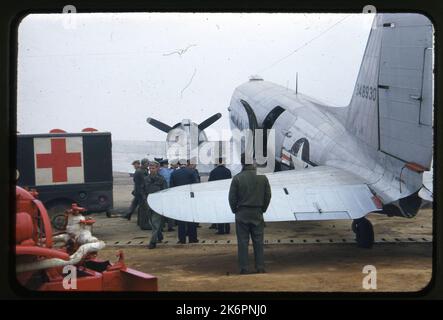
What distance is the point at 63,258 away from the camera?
3.82m

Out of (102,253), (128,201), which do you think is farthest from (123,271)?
(128,201)

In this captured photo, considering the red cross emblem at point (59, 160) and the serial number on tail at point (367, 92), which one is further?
the serial number on tail at point (367, 92)

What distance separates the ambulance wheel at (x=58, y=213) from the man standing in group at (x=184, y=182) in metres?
0.63

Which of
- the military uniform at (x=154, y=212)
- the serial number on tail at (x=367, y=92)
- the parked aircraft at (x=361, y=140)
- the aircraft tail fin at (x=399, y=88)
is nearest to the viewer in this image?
the aircraft tail fin at (x=399, y=88)

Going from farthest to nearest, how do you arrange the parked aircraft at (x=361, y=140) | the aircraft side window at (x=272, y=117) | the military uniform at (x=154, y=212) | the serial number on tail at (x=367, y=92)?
the aircraft side window at (x=272, y=117) < the serial number on tail at (x=367, y=92) < the military uniform at (x=154, y=212) < the parked aircraft at (x=361, y=140)

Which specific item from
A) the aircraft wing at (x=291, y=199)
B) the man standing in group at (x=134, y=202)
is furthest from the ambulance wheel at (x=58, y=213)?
the aircraft wing at (x=291, y=199)

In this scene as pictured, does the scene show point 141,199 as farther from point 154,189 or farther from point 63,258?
point 63,258

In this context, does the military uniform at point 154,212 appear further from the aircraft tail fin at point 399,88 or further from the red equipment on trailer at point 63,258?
the aircraft tail fin at point 399,88

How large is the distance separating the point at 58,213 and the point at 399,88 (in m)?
2.13

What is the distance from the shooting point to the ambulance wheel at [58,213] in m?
3.77

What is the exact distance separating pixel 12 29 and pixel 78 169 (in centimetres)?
85

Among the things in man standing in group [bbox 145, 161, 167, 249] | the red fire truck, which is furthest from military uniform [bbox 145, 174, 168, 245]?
the red fire truck

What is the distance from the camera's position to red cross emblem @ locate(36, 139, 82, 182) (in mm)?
3836
